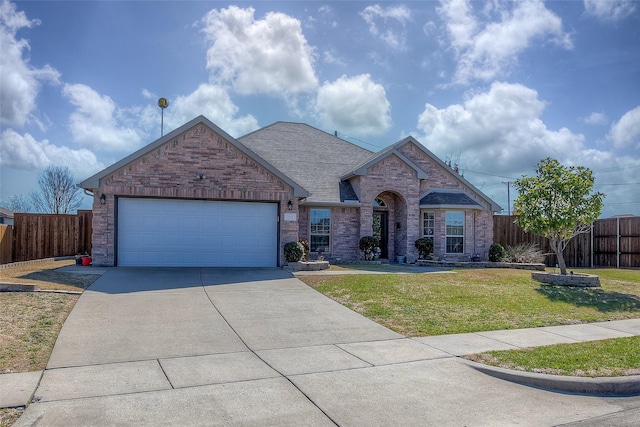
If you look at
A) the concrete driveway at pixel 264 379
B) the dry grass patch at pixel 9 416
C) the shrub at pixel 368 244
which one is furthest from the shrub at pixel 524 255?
the dry grass patch at pixel 9 416

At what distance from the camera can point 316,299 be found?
38.0ft

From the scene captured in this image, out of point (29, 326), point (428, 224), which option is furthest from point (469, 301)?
point (428, 224)

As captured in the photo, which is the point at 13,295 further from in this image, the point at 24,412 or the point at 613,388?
the point at 613,388

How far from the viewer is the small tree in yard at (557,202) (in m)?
14.0

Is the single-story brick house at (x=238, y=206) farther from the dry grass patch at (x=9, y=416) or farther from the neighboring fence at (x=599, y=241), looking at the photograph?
the dry grass patch at (x=9, y=416)

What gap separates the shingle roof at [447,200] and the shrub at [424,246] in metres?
1.62

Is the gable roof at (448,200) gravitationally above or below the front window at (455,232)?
above

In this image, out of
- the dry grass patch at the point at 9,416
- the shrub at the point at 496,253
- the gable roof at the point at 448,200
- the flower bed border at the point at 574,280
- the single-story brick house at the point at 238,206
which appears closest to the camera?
the dry grass patch at the point at 9,416

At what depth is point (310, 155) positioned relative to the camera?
23.8 m

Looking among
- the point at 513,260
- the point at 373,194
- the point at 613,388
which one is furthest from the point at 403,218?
the point at 613,388

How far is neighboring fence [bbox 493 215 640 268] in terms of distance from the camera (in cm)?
2214

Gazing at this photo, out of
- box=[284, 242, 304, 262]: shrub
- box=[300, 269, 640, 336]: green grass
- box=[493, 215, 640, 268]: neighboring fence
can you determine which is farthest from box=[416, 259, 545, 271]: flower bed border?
box=[284, 242, 304, 262]: shrub

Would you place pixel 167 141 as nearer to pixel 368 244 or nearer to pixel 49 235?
pixel 49 235

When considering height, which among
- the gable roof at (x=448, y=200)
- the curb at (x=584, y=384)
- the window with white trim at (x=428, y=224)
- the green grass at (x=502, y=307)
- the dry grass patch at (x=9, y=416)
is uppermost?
the gable roof at (x=448, y=200)
